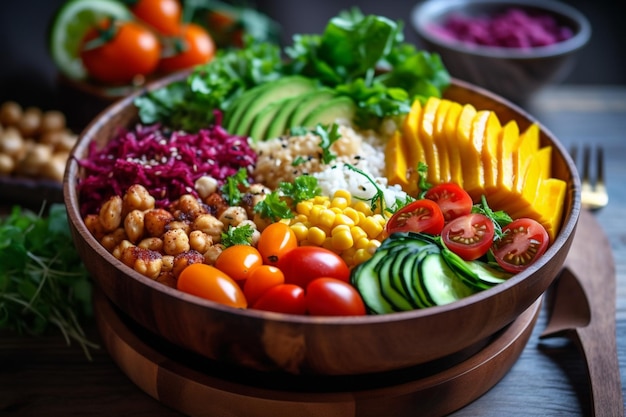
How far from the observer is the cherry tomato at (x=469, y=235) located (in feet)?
7.76

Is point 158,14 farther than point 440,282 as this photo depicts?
Yes

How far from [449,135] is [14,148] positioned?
2415 millimetres

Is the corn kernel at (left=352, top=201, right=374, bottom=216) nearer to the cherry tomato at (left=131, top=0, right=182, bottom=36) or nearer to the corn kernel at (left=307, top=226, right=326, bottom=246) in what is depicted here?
the corn kernel at (left=307, top=226, right=326, bottom=246)

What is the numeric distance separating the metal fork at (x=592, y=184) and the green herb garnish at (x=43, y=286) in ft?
7.93

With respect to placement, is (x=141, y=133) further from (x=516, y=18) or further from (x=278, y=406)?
(x=516, y=18)

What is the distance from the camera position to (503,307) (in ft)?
7.06

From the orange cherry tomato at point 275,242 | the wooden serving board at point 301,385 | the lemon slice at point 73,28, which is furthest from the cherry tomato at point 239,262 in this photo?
the lemon slice at point 73,28

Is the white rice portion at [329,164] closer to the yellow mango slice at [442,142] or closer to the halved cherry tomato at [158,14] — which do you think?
the yellow mango slice at [442,142]

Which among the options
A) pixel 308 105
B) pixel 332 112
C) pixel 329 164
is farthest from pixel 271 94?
pixel 329 164

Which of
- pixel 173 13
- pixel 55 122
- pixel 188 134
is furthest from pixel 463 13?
pixel 55 122

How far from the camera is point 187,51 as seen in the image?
4492mm

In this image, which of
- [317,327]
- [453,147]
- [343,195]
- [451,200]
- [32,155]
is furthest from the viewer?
[32,155]

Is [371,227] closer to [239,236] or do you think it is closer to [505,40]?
[239,236]

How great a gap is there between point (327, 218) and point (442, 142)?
74 centimetres
